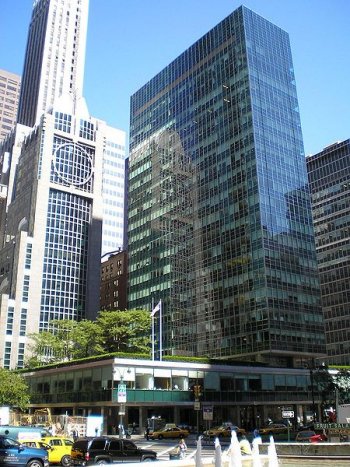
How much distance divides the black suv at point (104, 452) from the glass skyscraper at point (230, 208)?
63.0 metres

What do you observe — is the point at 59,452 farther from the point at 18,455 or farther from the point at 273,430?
the point at 273,430

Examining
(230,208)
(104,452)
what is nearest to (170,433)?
(104,452)

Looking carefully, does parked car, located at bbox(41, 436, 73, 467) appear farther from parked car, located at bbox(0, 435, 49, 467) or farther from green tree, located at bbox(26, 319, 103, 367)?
green tree, located at bbox(26, 319, 103, 367)

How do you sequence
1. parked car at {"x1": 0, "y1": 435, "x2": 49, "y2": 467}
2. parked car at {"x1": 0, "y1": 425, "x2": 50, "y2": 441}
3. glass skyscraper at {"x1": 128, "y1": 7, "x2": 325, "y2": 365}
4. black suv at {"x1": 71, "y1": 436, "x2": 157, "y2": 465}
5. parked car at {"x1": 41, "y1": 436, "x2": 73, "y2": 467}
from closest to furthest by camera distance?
parked car at {"x1": 0, "y1": 435, "x2": 49, "y2": 467} → black suv at {"x1": 71, "y1": 436, "x2": 157, "y2": 465} → parked car at {"x1": 41, "y1": 436, "x2": 73, "y2": 467} → parked car at {"x1": 0, "y1": 425, "x2": 50, "y2": 441} → glass skyscraper at {"x1": 128, "y1": 7, "x2": 325, "y2": 365}

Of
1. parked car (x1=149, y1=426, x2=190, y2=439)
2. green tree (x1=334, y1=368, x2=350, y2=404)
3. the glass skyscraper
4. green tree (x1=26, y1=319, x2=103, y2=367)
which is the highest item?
the glass skyscraper

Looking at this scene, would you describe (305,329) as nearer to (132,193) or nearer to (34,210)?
(132,193)

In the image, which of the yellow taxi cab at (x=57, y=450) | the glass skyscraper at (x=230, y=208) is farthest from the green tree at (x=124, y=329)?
the yellow taxi cab at (x=57, y=450)

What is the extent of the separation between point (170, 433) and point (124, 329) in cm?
2825

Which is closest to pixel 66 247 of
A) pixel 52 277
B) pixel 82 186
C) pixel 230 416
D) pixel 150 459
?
pixel 52 277

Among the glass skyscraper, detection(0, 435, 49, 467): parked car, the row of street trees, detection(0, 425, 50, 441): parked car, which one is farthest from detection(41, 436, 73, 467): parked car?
the glass skyscraper

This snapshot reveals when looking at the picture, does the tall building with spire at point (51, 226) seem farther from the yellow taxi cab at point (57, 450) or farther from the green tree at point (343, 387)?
the yellow taxi cab at point (57, 450)

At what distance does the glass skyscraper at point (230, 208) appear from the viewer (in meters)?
95.9

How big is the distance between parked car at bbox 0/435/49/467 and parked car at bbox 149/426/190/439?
33.8 metres

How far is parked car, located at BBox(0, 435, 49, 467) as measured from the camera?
25.0 m
